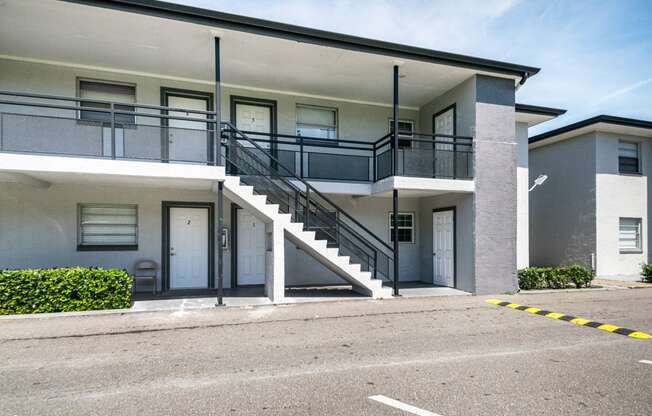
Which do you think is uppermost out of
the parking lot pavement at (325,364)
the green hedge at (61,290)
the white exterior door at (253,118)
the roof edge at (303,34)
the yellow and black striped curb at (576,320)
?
the roof edge at (303,34)

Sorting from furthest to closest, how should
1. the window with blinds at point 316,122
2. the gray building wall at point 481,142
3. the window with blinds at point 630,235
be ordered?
the window with blinds at point 630,235 < the window with blinds at point 316,122 < the gray building wall at point 481,142

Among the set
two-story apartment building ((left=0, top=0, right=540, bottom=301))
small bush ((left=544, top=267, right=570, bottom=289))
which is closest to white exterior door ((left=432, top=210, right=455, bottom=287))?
two-story apartment building ((left=0, top=0, right=540, bottom=301))

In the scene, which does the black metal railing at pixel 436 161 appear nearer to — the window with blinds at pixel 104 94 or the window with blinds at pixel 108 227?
the window with blinds at pixel 104 94

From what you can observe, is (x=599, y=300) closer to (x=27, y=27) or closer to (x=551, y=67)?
(x=551, y=67)

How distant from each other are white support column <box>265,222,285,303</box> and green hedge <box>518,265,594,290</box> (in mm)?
7162

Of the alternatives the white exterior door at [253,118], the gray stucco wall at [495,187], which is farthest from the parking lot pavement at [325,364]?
the white exterior door at [253,118]

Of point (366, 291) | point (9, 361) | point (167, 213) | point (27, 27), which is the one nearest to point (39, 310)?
point (9, 361)

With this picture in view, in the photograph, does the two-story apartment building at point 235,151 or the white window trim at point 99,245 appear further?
the white window trim at point 99,245

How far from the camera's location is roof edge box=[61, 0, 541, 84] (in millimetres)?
8344

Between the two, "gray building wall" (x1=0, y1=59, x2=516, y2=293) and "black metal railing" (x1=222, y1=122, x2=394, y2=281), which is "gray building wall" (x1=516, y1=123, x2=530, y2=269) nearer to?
"gray building wall" (x1=0, y1=59, x2=516, y2=293)

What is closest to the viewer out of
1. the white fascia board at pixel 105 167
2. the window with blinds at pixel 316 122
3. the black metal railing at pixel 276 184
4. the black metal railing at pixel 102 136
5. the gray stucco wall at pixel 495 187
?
the white fascia board at pixel 105 167

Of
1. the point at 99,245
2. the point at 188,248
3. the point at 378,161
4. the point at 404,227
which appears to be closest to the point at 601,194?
the point at 404,227

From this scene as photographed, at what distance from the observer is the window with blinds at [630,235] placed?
15.6m

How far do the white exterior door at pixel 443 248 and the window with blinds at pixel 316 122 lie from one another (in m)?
4.27
